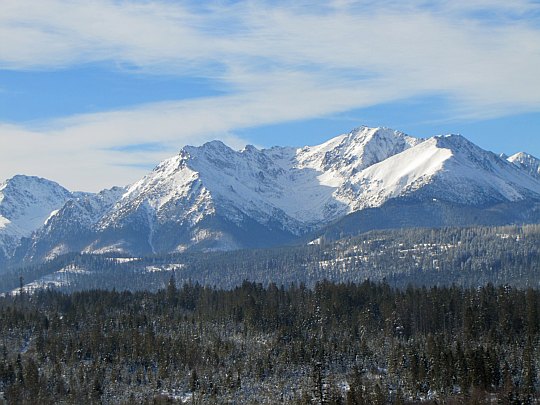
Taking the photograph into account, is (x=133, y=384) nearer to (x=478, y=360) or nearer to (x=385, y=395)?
(x=385, y=395)

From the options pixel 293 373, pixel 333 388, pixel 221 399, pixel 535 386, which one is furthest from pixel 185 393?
pixel 535 386

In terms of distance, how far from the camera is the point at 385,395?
176m

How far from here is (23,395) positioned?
190000 millimetres

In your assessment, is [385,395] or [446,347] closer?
[385,395]

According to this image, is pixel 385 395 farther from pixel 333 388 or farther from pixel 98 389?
pixel 98 389

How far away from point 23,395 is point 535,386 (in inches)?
4095

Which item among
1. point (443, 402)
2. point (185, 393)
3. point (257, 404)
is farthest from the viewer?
point (185, 393)

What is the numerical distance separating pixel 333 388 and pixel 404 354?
28.7 meters

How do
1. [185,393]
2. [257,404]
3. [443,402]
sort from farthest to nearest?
[185,393] → [257,404] → [443,402]

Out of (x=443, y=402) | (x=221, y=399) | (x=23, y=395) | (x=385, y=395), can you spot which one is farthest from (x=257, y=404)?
(x=23, y=395)

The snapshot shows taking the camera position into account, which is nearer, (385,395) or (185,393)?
(385,395)

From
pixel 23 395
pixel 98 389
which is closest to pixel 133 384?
pixel 98 389

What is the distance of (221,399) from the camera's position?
18625 centimetres

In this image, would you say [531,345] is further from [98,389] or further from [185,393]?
[98,389]
